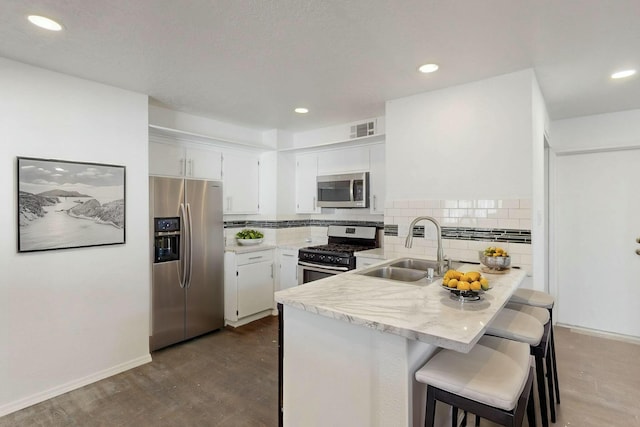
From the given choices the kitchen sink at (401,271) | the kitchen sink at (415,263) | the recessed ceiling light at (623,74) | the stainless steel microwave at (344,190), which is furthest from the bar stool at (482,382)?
the stainless steel microwave at (344,190)

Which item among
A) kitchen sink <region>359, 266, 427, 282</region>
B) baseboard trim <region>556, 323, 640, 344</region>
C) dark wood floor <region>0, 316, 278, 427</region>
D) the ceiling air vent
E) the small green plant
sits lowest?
dark wood floor <region>0, 316, 278, 427</region>

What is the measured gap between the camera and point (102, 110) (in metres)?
2.74

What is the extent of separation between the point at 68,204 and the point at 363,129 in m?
2.94

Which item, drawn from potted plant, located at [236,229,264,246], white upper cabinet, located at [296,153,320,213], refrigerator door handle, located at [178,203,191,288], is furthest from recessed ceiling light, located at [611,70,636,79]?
refrigerator door handle, located at [178,203,191,288]

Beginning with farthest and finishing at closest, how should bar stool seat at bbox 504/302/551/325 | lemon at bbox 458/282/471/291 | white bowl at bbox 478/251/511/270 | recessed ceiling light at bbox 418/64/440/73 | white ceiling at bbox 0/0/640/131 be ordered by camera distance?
1. recessed ceiling light at bbox 418/64/440/73
2. white bowl at bbox 478/251/511/270
3. bar stool seat at bbox 504/302/551/325
4. white ceiling at bbox 0/0/640/131
5. lemon at bbox 458/282/471/291

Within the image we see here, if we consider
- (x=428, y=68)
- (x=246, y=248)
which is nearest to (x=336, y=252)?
(x=246, y=248)

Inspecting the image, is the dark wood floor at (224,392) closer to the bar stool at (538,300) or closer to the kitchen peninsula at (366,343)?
the bar stool at (538,300)

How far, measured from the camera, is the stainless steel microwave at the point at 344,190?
392 centimetres

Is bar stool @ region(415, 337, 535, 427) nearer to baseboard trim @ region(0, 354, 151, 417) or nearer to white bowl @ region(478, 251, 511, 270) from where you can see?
white bowl @ region(478, 251, 511, 270)

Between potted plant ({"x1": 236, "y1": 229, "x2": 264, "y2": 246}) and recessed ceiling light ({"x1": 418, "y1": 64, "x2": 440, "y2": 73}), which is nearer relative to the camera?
recessed ceiling light ({"x1": 418, "y1": 64, "x2": 440, "y2": 73})

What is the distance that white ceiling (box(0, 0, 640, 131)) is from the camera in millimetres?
1730

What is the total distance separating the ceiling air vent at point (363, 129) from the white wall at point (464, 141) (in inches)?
25.0

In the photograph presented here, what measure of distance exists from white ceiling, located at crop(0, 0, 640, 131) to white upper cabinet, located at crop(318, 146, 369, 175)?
103cm

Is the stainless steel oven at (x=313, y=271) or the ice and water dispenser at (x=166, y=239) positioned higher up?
the ice and water dispenser at (x=166, y=239)
